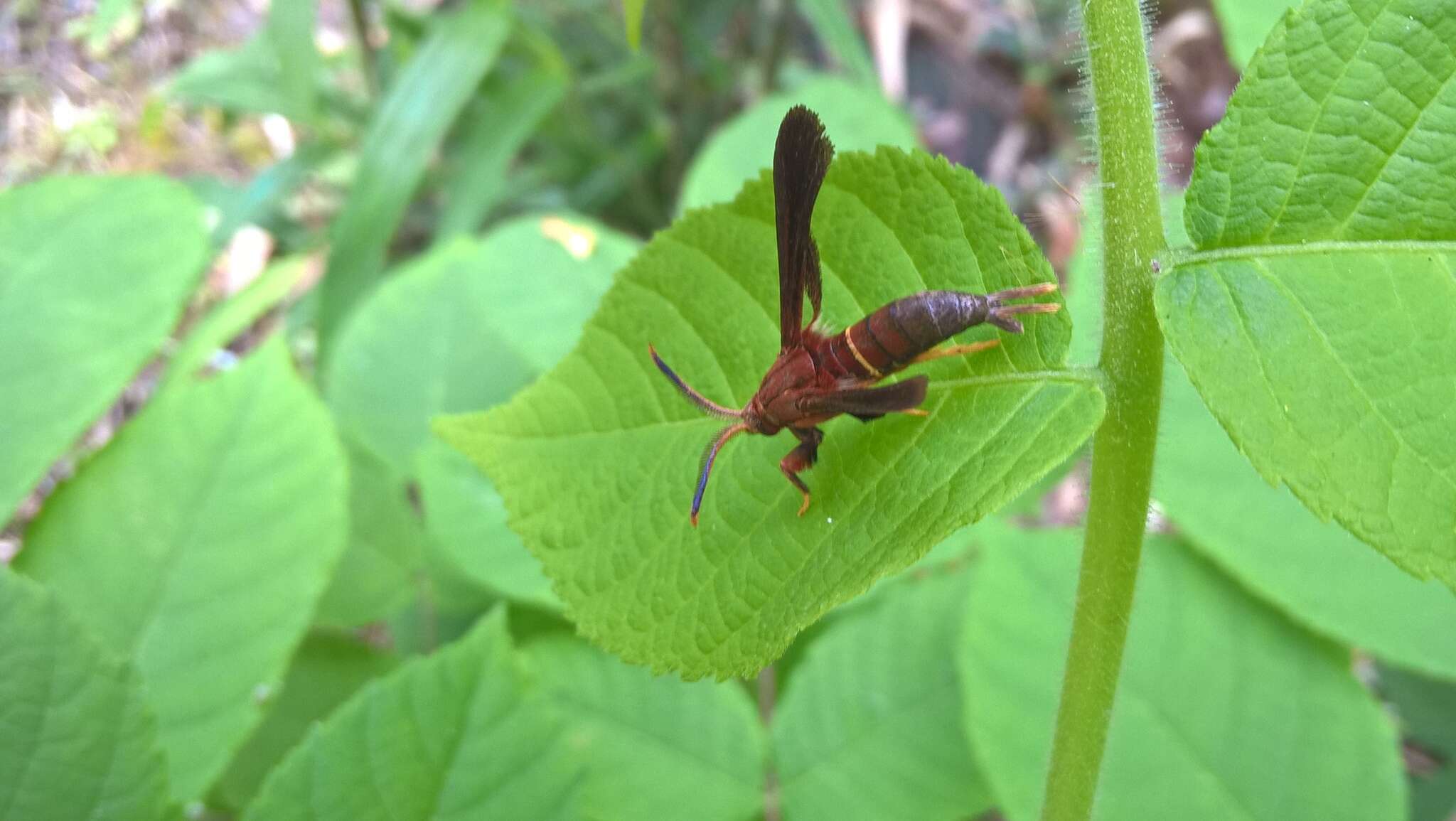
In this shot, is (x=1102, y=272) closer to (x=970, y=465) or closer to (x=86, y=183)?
(x=970, y=465)

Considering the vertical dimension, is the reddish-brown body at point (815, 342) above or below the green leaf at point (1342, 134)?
below

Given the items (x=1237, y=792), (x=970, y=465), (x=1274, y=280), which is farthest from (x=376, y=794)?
(x=1237, y=792)

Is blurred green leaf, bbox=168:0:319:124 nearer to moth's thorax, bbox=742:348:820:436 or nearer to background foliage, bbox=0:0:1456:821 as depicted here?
background foliage, bbox=0:0:1456:821

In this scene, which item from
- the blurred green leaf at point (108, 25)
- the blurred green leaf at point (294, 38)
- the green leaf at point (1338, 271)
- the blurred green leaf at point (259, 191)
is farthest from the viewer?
the blurred green leaf at point (259, 191)

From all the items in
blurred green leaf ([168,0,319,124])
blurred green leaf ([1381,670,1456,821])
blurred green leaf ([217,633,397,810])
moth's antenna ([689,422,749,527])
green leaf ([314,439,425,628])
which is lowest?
blurred green leaf ([1381,670,1456,821])

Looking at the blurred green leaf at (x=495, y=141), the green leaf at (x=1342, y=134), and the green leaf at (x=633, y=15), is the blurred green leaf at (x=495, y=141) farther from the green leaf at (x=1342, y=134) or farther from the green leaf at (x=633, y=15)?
the green leaf at (x=1342, y=134)

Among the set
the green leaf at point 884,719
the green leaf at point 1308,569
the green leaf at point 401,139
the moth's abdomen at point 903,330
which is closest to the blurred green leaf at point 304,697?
the green leaf at point 884,719

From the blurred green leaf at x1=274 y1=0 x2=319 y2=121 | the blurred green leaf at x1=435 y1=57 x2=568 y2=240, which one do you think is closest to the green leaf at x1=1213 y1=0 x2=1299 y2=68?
the blurred green leaf at x1=435 y1=57 x2=568 y2=240
